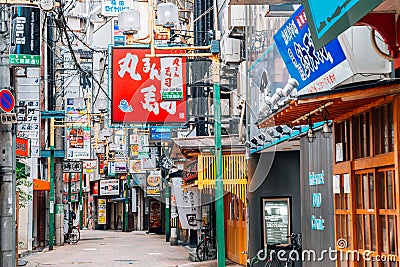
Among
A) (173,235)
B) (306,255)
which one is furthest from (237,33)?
(173,235)

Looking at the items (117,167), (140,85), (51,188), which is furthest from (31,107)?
(117,167)

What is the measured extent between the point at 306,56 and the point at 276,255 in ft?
33.5

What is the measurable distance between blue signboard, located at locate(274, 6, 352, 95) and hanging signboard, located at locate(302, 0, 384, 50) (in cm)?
297

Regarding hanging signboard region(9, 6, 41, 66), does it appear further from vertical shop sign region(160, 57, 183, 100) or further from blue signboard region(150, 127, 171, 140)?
blue signboard region(150, 127, 171, 140)

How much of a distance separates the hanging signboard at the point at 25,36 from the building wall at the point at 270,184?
6575mm

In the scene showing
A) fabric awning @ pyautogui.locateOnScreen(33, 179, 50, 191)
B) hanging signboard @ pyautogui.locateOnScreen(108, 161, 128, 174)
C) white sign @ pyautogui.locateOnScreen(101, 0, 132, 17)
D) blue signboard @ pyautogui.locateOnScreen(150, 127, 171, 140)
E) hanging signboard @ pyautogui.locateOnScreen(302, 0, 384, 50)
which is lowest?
fabric awning @ pyautogui.locateOnScreen(33, 179, 50, 191)

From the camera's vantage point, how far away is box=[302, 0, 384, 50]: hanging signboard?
16.4 feet

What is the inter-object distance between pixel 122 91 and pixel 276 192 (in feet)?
16.2

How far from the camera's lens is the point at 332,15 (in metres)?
5.50

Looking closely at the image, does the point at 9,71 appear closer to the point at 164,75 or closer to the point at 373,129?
the point at 164,75

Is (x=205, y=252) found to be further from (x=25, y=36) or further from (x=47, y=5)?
(x=47, y=5)

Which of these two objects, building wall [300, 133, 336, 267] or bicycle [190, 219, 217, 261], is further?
bicycle [190, 219, 217, 261]

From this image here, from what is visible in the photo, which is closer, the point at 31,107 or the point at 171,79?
the point at 171,79

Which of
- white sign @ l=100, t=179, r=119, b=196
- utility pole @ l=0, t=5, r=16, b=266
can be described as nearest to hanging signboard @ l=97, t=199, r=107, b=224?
white sign @ l=100, t=179, r=119, b=196
